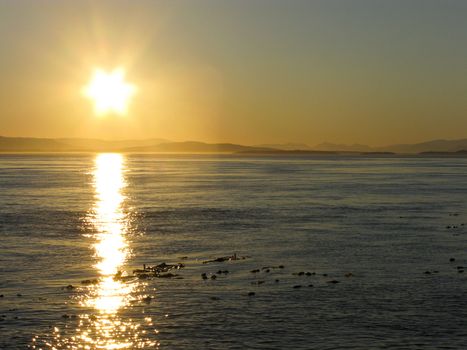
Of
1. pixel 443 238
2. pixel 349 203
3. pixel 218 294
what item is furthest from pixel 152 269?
pixel 349 203

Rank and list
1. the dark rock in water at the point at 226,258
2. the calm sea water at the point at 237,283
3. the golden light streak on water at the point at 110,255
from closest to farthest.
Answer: the calm sea water at the point at 237,283
the golden light streak on water at the point at 110,255
the dark rock in water at the point at 226,258

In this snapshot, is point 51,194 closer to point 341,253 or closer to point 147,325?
point 341,253

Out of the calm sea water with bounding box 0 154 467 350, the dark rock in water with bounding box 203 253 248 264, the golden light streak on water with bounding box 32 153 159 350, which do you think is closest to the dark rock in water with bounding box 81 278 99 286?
the golden light streak on water with bounding box 32 153 159 350

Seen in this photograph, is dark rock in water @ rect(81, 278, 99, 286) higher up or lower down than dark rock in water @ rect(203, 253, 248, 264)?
higher up

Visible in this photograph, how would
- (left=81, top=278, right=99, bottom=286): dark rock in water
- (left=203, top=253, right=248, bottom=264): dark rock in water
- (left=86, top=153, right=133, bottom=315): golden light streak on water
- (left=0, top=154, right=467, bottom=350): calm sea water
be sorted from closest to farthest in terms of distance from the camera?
(left=0, top=154, right=467, bottom=350): calm sea water, (left=86, top=153, right=133, bottom=315): golden light streak on water, (left=81, top=278, right=99, bottom=286): dark rock in water, (left=203, top=253, right=248, bottom=264): dark rock in water

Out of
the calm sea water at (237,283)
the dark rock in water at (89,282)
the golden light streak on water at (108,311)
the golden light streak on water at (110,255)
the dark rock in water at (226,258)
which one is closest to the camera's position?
the golden light streak on water at (108,311)

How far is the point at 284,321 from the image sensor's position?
2530cm

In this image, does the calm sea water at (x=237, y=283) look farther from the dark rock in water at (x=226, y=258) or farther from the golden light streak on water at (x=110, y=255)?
the dark rock in water at (x=226, y=258)

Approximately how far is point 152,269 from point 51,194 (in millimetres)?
60382

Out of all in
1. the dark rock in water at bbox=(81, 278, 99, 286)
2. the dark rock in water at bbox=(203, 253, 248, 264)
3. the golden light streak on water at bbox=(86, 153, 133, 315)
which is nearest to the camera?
the golden light streak on water at bbox=(86, 153, 133, 315)

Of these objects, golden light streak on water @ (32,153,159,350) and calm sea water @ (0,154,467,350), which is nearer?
golden light streak on water @ (32,153,159,350)

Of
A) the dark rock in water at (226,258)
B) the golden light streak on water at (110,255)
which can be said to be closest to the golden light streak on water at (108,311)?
the golden light streak on water at (110,255)

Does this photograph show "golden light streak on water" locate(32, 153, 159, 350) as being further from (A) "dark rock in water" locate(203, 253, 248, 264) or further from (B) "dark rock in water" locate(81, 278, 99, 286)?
(A) "dark rock in water" locate(203, 253, 248, 264)

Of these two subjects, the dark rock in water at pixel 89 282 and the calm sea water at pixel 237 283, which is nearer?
the calm sea water at pixel 237 283
